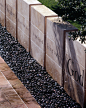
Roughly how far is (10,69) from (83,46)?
296 cm

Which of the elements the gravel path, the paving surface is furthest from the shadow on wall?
the paving surface

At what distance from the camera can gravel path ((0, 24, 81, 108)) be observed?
6.64 m

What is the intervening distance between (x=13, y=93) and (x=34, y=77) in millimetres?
1133

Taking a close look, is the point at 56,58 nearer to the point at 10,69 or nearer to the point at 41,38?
the point at 41,38

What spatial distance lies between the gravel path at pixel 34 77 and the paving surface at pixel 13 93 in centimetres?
20

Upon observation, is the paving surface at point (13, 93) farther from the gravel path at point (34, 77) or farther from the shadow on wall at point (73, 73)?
the shadow on wall at point (73, 73)

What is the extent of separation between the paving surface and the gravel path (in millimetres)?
195

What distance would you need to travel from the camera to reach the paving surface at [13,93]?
6.29 meters

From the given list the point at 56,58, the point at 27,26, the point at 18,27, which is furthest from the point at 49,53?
the point at 18,27

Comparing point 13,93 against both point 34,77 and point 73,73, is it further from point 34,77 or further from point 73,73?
point 73,73

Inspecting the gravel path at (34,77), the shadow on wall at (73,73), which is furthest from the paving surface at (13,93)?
the shadow on wall at (73,73)

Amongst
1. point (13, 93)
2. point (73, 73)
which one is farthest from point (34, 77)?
point (73, 73)

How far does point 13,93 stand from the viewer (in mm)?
6766

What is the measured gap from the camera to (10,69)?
26.7ft
